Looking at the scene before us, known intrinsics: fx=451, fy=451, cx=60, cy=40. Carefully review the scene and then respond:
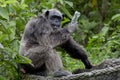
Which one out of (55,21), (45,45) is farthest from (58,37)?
(55,21)

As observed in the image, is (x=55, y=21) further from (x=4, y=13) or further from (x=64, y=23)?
(x=64, y=23)

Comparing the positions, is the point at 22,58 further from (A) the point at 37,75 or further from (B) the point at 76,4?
(B) the point at 76,4

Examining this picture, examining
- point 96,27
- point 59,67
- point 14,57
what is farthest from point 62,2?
point 96,27

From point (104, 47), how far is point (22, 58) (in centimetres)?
376

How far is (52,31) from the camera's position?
8.54m

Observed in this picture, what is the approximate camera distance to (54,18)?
9.00 metres

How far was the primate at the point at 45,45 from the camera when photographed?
8156 millimetres

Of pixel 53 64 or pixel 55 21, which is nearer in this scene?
pixel 53 64

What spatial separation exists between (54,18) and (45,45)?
0.98m

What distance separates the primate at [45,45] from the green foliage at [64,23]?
24 cm

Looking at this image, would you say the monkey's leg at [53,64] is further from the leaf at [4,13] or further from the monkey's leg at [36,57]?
the leaf at [4,13]

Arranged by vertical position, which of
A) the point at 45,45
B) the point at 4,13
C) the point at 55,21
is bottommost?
the point at 45,45

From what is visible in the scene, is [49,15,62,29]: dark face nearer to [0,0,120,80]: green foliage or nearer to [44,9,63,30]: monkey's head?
[44,9,63,30]: monkey's head

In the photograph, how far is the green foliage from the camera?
7734 millimetres
